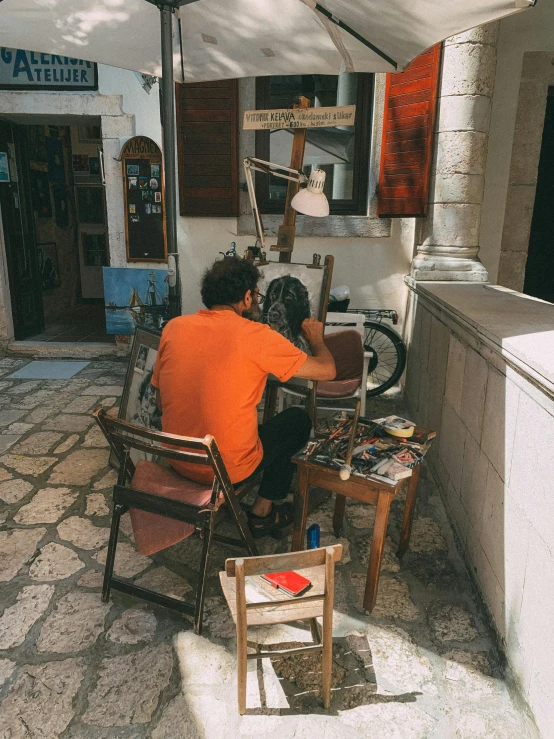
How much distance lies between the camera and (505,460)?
95.0 inches

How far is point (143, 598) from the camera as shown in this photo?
2.57 metres

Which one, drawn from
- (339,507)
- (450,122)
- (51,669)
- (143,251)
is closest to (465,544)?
(339,507)

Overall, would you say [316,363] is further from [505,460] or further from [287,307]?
[287,307]

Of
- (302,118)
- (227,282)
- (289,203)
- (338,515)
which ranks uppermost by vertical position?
(302,118)

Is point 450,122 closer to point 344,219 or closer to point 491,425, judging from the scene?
point 344,219

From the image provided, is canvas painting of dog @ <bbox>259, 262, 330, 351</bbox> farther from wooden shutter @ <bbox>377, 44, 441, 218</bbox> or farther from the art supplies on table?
wooden shutter @ <bbox>377, 44, 441, 218</bbox>

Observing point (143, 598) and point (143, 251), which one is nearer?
point (143, 598)

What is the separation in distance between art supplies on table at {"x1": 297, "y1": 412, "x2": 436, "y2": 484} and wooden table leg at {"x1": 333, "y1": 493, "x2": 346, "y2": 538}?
502 mm

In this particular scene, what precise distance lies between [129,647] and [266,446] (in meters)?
1.17

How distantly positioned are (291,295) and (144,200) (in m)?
3.40

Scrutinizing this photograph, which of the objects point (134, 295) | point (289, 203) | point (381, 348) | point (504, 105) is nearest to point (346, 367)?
point (289, 203)

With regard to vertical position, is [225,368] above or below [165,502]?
above

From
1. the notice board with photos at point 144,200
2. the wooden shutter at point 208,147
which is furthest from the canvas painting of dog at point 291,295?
the notice board with photos at point 144,200

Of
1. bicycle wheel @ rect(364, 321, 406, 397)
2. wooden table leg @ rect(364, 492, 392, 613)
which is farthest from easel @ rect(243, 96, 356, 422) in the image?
bicycle wheel @ rect(364, 321, 406, 397)
